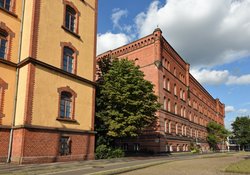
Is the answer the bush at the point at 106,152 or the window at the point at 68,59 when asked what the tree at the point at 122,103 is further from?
the window at the point at 68,59

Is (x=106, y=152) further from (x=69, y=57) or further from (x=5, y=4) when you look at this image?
(x=5, y=4)

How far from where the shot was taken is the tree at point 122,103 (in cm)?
2525

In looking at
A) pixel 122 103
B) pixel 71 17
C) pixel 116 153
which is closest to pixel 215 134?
pixel 116 153

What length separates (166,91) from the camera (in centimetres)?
4081

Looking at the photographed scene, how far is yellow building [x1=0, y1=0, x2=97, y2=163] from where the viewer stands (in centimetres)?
1839

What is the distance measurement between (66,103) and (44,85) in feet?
8.90

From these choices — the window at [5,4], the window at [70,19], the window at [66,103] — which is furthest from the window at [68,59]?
the window at [5,4]

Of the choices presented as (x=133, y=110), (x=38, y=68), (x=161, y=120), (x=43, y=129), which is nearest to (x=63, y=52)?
(x=38, y=68)

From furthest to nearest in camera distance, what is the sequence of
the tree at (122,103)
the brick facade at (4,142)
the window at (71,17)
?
the tree at (122,103) → the window at (71,17) → the brick facade at (4,142)

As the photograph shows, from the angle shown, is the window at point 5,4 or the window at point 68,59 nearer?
the window at point 5,4

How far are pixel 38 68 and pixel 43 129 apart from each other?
14.8 ft

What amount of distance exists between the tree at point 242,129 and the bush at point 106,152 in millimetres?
84921

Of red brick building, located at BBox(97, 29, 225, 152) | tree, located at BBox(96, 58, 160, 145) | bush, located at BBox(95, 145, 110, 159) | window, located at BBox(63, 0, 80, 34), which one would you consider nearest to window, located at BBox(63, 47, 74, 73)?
window, located at BBox(63, 0, 80, 34)

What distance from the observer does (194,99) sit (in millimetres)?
58812
